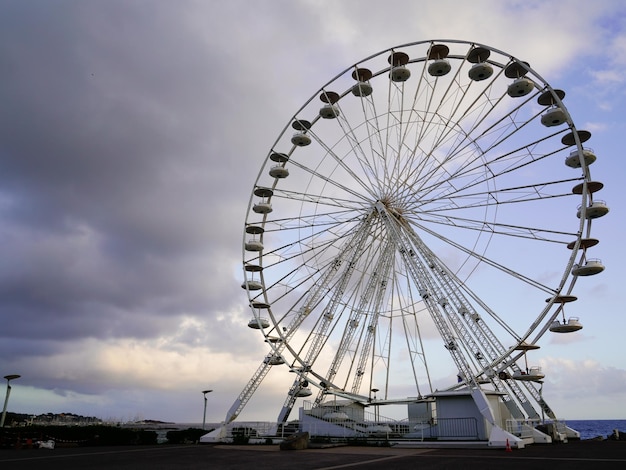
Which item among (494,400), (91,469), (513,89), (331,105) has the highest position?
(331,105)

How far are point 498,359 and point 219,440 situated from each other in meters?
16.6

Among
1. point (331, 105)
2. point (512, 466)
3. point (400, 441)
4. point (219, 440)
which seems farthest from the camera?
point (331, 105)

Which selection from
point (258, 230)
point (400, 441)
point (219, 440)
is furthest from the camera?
point (258, 230)

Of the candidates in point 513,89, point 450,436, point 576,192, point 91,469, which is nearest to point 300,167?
point 513,89

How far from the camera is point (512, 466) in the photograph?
1299 cm

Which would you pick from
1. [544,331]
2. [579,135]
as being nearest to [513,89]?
[579,135]

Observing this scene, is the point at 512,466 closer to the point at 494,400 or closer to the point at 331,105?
the point at 494,400

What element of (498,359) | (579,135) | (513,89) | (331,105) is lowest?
(498,359)

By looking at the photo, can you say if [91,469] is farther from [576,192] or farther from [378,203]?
[576,192]

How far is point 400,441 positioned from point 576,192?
15886 millimetres

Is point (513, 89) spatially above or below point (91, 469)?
above

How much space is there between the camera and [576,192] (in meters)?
25.3

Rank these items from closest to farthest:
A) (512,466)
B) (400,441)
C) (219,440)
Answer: (512,466) → (400,441) → (219,440)

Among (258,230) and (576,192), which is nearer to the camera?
(576,192)
